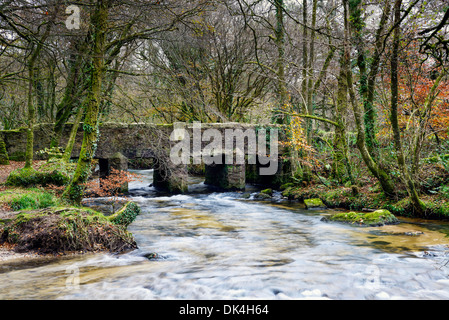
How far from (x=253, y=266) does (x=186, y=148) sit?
927 cm

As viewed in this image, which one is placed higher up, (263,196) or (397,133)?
(397,133)

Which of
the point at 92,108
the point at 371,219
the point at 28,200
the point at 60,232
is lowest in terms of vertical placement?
the point at 371,219

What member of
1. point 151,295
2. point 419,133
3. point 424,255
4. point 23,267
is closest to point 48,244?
point 23,267

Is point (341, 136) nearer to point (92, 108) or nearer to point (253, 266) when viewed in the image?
point (253, 266)

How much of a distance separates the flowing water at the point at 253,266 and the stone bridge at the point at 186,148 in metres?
5.08

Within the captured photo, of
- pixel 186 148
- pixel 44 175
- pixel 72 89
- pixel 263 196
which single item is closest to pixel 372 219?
pixel 263 196

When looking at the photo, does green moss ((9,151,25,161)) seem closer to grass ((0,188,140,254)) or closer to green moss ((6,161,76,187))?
green moss ((6,161,76,187))

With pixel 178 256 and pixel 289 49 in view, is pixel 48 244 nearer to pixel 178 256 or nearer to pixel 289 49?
pixel 178 256

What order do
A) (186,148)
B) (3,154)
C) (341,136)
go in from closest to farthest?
(341,136) → (3,154) → (186,148)

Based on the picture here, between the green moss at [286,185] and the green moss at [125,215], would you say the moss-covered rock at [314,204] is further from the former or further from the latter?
the green moss at [125,215]

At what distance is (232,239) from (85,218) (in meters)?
3.12

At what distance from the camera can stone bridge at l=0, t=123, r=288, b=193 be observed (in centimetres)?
1241

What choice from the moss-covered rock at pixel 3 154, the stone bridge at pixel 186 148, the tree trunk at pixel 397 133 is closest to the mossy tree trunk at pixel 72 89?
the stone bridge at pixel 186 148

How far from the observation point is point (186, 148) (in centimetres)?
1397
